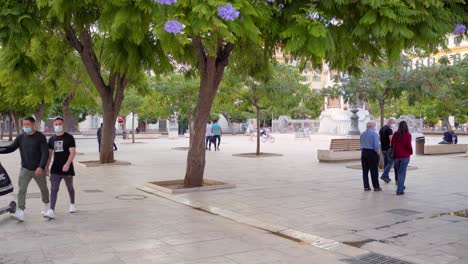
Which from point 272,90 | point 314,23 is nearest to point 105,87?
point 272,90

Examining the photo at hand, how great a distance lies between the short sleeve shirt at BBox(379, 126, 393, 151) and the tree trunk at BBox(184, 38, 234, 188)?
197 inches

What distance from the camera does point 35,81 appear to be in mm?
20000

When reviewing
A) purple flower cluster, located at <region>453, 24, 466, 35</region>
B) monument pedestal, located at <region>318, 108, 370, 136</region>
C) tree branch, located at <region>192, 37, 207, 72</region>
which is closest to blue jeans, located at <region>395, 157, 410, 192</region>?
purple flower cluster, located at <region>453, 24, 466, 35</region>

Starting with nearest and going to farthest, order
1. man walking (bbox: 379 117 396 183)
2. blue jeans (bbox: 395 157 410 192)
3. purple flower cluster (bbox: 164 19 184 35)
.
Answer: purple flower cluster (bbox: 164 19 184 35) → blue jeans (bbox: 395 157 410 192) → man walking (bbox: 379 117 396 183)

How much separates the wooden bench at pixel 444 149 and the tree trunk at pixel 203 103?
1564cm

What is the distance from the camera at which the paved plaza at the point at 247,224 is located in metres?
6.28

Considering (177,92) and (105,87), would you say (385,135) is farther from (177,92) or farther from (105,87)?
(177,92)

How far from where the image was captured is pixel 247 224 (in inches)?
322

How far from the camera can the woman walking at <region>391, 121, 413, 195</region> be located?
11199 millimetres

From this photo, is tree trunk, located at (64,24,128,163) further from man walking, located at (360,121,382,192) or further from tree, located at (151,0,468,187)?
tree, located at (151,0,468,187)

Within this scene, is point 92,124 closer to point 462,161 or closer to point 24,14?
point 462,161

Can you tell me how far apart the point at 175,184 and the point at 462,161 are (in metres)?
13.4

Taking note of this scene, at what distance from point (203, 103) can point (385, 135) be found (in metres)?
5.37

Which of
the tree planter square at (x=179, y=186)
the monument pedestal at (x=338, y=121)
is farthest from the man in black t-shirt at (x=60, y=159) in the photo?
the monument pedestal at (x=338, y=121)
